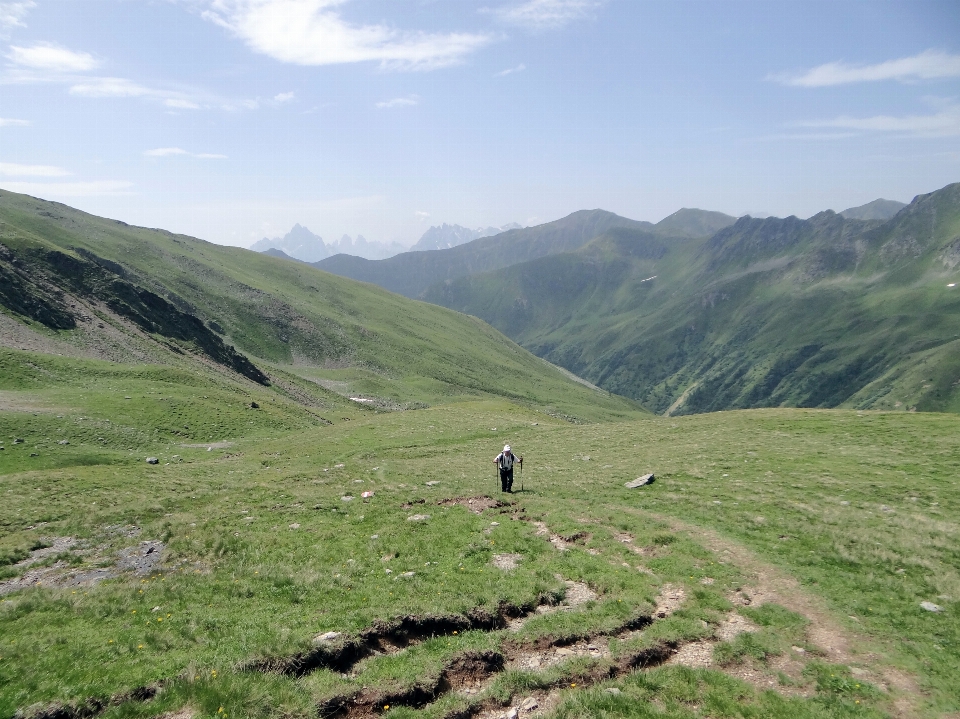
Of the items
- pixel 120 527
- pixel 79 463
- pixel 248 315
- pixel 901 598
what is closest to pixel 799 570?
pixel 901 598

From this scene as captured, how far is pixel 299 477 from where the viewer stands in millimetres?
36938

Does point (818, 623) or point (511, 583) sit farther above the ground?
point (511, 583)

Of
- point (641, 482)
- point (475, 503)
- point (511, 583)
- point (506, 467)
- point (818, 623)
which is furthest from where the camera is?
point (641, 482)

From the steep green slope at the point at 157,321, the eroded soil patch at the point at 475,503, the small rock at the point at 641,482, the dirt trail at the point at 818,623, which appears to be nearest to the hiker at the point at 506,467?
the eroded soil patch at the point at 475,503

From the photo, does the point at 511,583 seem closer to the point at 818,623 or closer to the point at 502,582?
the point at 502,582

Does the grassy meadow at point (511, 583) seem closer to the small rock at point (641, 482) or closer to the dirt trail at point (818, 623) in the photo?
the dirt trail at point (818, 623)

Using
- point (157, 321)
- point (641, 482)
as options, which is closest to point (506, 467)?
point (641, 482)

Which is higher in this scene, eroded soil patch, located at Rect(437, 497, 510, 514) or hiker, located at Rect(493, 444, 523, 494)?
hiker, located at Rect(493, 444, 523, 494)

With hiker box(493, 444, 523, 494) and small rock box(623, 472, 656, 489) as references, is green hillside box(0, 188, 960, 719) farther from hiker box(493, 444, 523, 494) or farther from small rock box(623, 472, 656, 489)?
hiker box(493, 444, 523, 494)

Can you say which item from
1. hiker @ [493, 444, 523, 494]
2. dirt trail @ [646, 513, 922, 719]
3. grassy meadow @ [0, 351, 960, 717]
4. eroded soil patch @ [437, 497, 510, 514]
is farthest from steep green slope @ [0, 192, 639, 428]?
dirt trail @ [646, 513, 922, 719]

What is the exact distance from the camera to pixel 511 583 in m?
18.7

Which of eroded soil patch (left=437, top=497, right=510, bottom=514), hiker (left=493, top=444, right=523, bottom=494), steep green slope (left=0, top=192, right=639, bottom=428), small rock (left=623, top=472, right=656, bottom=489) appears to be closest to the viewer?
eroded soil patch (left=437, top=497, right=510, bottom=514)

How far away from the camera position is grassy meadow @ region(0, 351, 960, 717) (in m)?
13.1

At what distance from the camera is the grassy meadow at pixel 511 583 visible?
43.1 feet
